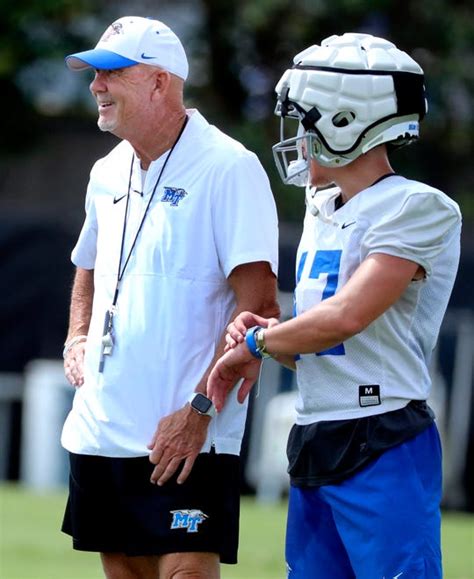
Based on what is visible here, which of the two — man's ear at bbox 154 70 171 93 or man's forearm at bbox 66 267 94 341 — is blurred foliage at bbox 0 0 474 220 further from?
man's ear at bbox 154 70 171 93

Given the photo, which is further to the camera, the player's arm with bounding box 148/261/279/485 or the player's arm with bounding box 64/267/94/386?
the player's arm with bounding box 64/267/94/386

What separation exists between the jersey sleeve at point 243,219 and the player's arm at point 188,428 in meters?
0.05

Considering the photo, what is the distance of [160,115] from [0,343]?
8427mm

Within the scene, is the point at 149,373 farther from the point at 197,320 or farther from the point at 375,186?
the point at 375,186

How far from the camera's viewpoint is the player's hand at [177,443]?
4227mm

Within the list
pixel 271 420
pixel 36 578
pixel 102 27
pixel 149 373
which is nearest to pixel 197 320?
pixel 149 373

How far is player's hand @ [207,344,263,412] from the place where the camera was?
384 cm

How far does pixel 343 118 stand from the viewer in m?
3.80

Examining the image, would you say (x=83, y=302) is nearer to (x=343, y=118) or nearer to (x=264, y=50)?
(x=343, y=118)

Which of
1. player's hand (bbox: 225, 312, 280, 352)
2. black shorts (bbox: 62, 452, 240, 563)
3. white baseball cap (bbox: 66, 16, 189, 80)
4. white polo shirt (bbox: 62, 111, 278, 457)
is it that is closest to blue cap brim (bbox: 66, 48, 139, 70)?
white baseball cap (bbox: 66, 16, 189, 80)

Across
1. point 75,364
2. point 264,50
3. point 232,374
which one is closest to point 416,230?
point 232,374

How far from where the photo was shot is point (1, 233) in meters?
12.3

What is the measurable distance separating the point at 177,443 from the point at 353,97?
1.13 metres

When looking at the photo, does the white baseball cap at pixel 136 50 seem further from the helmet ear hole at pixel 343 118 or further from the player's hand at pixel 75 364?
the player's hand at pixel 75 364
